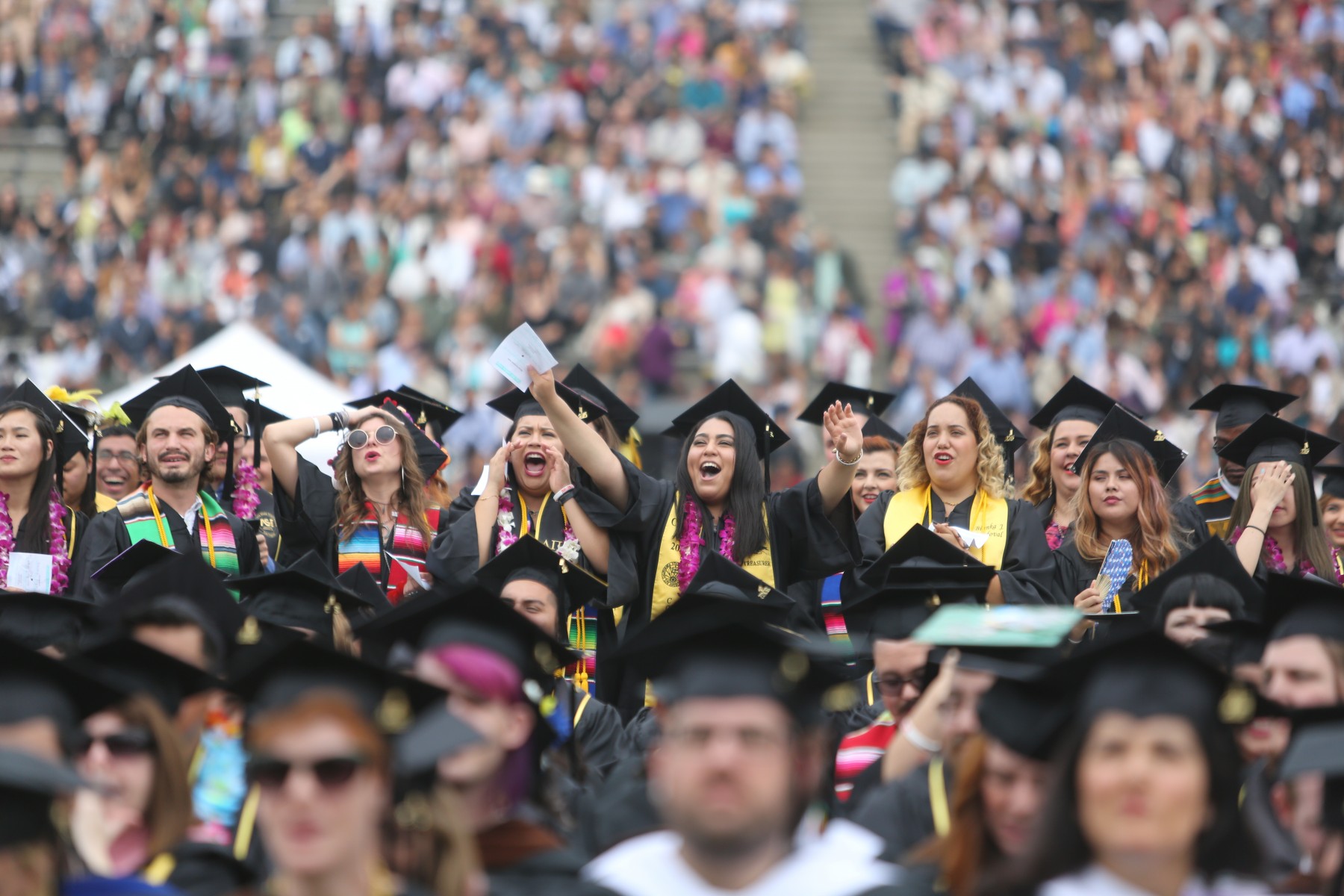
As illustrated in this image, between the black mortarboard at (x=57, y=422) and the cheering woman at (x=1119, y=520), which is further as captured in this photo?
the black mortarboard at (x=57, y=422)

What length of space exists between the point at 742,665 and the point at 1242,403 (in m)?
5.79

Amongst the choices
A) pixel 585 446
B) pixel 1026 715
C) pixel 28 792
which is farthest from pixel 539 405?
pixel 28 792

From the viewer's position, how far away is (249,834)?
528cm

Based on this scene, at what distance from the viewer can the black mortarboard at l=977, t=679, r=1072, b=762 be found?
4.44 m

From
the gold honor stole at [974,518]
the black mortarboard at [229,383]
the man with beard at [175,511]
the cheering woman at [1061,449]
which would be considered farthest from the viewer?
the black mortarboard at [229,383]

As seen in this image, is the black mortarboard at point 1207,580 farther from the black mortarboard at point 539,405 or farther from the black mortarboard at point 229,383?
the black mortarboard at point 229,383

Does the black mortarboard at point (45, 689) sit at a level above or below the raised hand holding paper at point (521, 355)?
below

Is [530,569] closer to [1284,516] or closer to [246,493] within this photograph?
[246,493]

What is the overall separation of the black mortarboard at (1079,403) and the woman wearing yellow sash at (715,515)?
56.6 inches

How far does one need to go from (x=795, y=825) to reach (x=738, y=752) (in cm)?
25

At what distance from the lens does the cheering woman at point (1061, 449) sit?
29.5ft

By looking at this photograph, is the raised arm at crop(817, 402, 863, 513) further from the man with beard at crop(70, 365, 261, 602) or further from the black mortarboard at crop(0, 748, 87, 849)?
the black mortarboard at crop(0, 748, 87, 849)

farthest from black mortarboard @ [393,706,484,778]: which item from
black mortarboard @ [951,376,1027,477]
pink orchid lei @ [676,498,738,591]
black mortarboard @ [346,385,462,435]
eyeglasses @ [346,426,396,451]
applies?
black mortarboard @ [346,385,462,435]

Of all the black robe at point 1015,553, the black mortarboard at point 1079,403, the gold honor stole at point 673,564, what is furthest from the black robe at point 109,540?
the black mortarboard at point 1079,403
